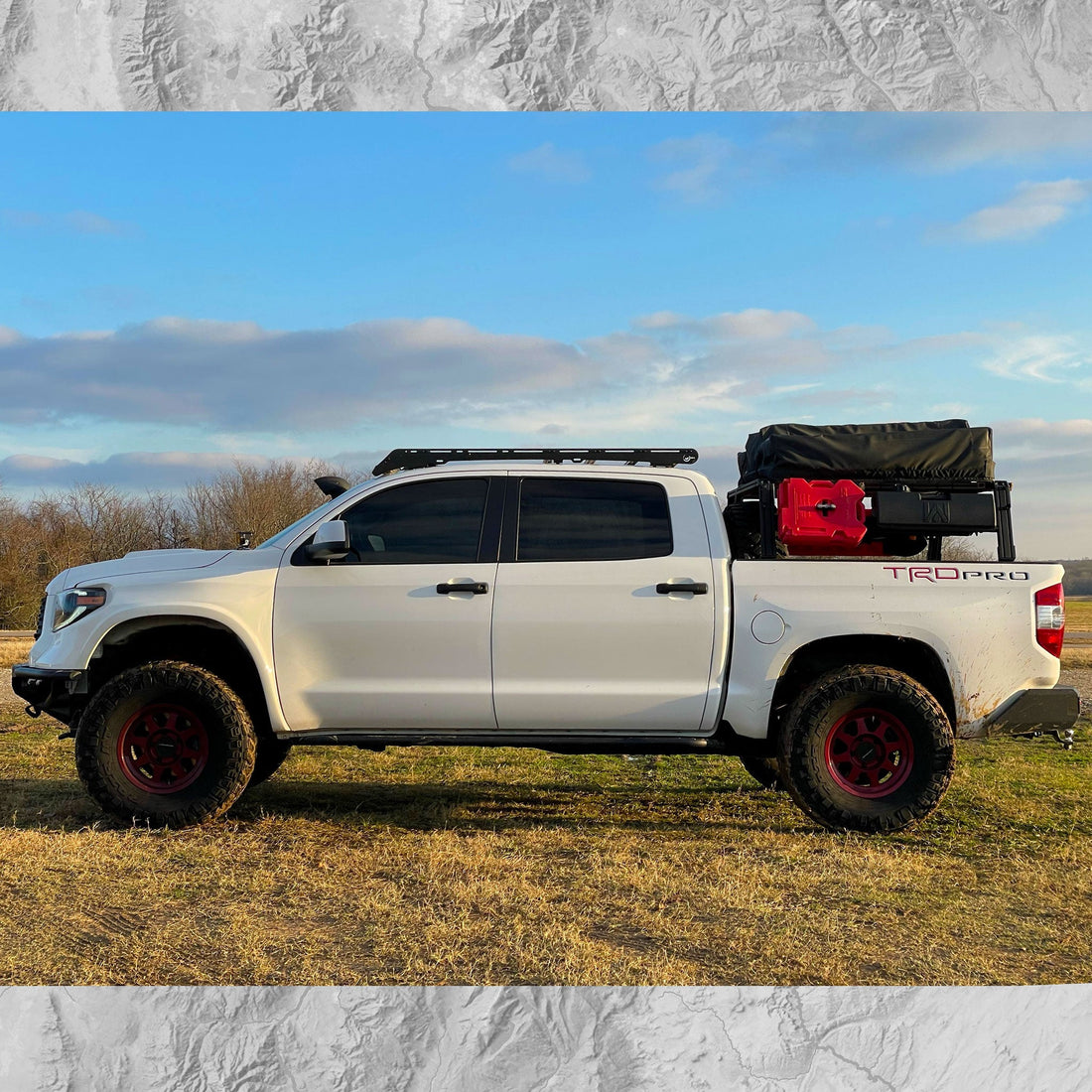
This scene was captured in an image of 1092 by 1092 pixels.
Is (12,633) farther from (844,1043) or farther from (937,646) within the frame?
(844,1043)

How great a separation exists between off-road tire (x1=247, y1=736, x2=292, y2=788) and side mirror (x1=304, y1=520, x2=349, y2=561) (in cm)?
137

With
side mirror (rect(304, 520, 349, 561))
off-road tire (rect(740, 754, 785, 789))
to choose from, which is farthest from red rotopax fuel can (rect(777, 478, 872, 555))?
side mirror (rect(304, 520, 349, 561))

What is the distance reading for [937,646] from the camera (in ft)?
21.5

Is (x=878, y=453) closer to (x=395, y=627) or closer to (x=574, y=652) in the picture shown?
(x=574, y=652)

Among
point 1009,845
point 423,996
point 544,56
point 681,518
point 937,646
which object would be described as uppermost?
point 544,56

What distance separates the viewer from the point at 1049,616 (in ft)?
21.6

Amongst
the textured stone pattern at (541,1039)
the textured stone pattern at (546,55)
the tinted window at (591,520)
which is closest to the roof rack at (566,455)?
the tinted window at (591,520)

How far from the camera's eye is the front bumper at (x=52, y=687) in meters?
6.75

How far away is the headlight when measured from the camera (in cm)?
671

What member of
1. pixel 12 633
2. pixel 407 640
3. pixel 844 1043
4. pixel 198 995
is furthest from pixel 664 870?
pixel 12 633

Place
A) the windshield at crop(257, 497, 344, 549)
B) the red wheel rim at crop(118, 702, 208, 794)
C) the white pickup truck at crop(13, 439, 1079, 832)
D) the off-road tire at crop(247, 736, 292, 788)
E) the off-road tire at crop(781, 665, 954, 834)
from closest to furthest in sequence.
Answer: the off-road tire at crop(781, 665, 954, 834), the white pickup truck at crop(13, 439, 1079, 832), the red wheel rim at crop(118, 702, 208, 794), the windshield at crop(257, 497, 344, 549), the off-road tire at crop(247, 736, 292, 788)

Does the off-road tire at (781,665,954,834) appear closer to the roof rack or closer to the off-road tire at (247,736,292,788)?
the roof rack

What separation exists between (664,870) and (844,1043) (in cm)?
271

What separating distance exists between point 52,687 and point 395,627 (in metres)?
2.17
